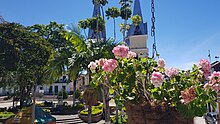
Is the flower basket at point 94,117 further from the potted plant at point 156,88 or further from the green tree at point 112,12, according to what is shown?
the potted plant at point 156,88

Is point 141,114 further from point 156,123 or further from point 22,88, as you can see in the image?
point 22,88

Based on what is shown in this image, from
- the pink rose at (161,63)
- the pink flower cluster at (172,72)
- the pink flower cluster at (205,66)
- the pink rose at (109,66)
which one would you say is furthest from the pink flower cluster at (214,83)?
the pink rose at (109,66)

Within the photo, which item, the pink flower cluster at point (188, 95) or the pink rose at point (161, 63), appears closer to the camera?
the pink flower cluster at point (188, 95)

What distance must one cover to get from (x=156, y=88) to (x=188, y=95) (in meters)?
0.31

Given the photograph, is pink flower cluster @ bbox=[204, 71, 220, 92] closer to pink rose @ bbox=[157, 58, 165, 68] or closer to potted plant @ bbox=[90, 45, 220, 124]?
potted plant @ bbox=[90, 45, 220, 124]

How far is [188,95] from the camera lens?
1.78 metres

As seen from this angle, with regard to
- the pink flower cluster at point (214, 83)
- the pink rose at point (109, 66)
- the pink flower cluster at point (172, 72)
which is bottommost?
the pink flower cluster at point (214, 83)

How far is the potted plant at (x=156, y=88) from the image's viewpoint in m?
1.79

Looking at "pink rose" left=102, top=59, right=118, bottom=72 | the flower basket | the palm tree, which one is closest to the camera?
"pink rose" left=102, top=59, right=118, bottom=72

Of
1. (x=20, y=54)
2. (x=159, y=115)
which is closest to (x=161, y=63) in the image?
(x=159, y=115)

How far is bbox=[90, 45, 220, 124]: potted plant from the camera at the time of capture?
1.79m

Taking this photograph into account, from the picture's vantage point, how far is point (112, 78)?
211 centimetres

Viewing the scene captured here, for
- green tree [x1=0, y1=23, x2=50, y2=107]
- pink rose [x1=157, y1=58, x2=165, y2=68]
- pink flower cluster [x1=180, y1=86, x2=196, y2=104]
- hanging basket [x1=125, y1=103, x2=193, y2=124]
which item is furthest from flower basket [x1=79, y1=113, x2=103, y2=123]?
pink flower cluster [x1=180, y1=86, x2=196, y2=104]

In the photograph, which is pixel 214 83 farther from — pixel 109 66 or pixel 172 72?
pixel 109 66
